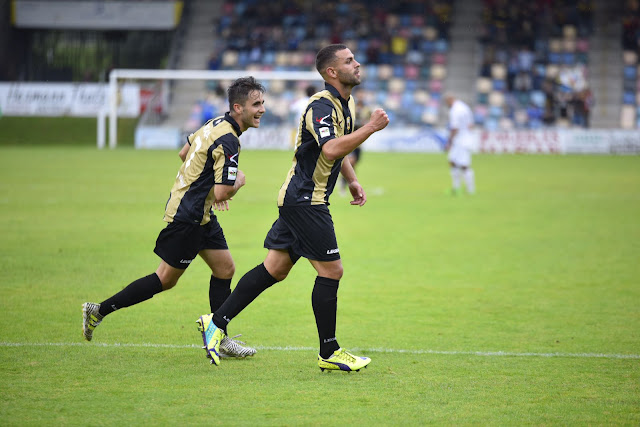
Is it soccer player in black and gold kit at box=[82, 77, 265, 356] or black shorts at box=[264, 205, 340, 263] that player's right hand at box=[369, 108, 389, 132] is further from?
soccer player in black and gold kit at box=[82, 77, 265, 356]

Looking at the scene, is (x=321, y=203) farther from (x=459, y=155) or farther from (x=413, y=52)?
(x=413, y=52)

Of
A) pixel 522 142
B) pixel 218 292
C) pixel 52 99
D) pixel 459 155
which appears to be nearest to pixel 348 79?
pixel 218 292

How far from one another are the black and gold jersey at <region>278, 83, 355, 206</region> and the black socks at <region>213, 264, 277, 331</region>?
523 mm

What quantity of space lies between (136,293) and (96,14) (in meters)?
38.8

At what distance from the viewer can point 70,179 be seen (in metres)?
20.9

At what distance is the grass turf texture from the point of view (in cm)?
487

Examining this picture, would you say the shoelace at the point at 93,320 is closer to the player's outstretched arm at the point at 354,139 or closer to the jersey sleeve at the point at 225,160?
the jersey sleeve at the point at 225,160

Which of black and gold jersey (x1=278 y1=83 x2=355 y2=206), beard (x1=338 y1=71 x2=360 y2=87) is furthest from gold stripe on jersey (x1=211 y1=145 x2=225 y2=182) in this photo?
beard (x1=338 y1=71 x2=360 y2=87)

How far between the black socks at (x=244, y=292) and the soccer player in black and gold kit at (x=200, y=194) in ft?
0.70

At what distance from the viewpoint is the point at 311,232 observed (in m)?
5.51

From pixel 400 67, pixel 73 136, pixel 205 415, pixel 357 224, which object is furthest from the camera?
pixel 400 67

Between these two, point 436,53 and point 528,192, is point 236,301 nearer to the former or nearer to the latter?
point 528,192

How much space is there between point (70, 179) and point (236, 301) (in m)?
16.2

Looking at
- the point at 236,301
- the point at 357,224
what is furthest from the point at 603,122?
the point at 236,301
